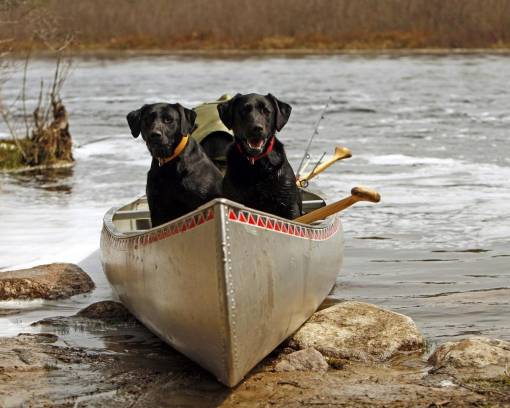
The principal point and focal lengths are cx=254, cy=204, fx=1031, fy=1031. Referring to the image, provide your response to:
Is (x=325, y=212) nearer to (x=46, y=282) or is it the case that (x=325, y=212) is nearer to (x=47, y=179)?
(x=46, y=282)

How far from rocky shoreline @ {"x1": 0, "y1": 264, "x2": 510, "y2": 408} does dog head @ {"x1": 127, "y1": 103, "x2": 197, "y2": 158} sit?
1414 millimetres

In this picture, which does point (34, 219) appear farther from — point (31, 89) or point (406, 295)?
point (31, 89)

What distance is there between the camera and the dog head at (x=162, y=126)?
7.03m

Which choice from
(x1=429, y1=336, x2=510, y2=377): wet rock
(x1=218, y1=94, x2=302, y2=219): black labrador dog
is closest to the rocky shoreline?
(x1=429, y1=336, x2=510, y2=377): wet rock

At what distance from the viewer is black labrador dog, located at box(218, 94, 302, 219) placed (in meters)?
7.01

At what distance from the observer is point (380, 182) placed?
15.0 metres

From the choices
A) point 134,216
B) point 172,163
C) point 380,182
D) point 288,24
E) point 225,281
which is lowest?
point 380,182

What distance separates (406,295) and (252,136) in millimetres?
2536

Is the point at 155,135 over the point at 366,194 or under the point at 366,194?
over

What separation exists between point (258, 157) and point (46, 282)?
2581 millimetres

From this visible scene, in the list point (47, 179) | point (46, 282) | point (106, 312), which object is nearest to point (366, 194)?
point (106, 312)

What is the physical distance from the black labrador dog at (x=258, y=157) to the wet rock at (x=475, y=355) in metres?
1.56

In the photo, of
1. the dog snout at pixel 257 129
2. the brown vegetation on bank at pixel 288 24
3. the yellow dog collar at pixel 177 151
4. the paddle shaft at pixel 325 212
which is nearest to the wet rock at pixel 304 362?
the paddle shaft at pixel 325 212

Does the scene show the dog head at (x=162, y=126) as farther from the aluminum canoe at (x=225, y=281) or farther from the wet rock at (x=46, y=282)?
the wet rock at (x=46, y=282)
